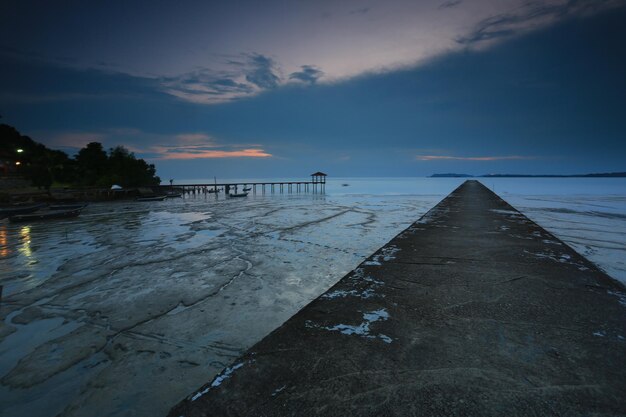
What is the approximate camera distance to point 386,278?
11.8ft

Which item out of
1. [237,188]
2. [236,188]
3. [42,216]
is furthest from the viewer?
[237,188]

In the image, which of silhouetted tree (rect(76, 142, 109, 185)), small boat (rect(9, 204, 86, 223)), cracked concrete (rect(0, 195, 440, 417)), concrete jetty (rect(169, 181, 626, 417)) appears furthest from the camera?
silhouetted tree (rect(76, 142, 109, 185))

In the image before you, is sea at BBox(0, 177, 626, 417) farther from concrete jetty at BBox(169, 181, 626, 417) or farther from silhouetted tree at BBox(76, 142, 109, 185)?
silhouetted tree at BBox(76, 142, 109, 185)

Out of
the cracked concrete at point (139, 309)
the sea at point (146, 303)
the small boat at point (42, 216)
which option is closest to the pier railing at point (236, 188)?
the small boat at point (42, 216)

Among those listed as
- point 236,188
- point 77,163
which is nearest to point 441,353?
point 236,188

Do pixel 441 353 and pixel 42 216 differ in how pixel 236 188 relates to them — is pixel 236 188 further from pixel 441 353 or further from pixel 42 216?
pixel 441 353

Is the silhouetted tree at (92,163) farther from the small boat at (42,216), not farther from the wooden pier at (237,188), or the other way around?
the small boat at (42,216)

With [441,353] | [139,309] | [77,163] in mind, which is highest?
[77,163]

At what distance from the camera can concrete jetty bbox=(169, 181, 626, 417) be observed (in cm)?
154

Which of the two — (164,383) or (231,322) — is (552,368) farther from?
(231,322)

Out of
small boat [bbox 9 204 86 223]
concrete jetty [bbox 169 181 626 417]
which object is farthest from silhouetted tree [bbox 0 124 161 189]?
concrete jetty [bbox 169 181 626 417]

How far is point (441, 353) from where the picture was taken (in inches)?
77.7

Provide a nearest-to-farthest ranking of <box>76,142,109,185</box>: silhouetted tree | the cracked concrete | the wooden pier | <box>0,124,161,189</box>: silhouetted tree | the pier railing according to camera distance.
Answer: the cracked concrete
<box>0,124,161,189</box>: silhouetted tree
<box>76,142,109,185</box>: silhouetted tree
the pier railing
the wooden pier

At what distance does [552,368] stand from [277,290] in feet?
16.6
